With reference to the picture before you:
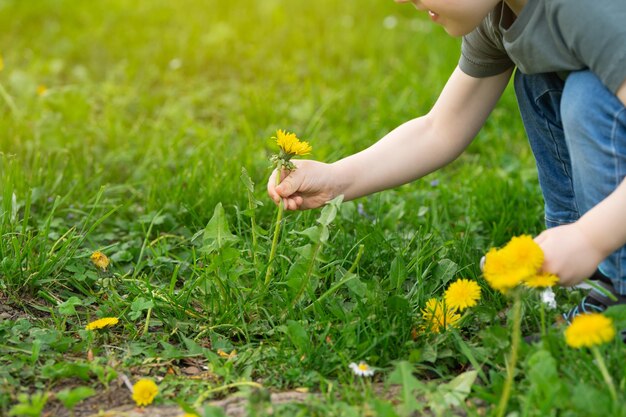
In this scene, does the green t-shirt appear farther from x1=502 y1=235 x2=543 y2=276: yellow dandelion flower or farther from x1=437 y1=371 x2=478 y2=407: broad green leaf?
x1=437 y1=371 x2=478 y2=407: broad green leaf

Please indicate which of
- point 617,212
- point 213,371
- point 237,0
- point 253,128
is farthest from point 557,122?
point 237,0

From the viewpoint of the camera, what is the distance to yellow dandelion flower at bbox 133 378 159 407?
162 centimetres

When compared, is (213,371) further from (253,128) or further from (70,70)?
(70,70)

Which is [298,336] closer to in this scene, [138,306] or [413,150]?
[138,306]

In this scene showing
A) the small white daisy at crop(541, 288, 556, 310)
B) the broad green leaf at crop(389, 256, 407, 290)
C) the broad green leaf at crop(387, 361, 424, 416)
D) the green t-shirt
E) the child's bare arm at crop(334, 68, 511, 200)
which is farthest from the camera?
the child's bare arm at crop(334, 68, 511, 200)

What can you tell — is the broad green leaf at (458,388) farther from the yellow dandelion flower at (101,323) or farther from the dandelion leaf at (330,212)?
the yellow dandelion flower at (101,323)

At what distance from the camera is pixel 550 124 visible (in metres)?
2.03

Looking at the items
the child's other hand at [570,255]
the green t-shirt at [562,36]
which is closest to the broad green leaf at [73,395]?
the child's other hand at [570,255]

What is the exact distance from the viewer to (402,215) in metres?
2.55

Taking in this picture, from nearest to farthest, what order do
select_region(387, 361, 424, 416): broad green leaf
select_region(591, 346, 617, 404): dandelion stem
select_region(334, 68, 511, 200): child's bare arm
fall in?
select_region(591, 346, 617, 404): dandelion stem → select_region(387, 361, 424, 416): broad green leaf → select_region(334, 68, 511, 200): child's bare arm

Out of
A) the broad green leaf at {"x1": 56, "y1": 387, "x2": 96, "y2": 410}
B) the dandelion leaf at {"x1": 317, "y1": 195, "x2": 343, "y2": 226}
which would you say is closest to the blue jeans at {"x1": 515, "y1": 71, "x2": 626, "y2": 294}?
the dandelion leaf at {"x1": 317, "y1": 195, "x2": 343, "y2": 226}

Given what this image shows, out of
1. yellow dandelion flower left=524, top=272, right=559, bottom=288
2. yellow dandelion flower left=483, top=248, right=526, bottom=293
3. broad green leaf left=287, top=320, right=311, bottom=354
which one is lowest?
broad green leaf left=287, top=320, right=311, bottom=354

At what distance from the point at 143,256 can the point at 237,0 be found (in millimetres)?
2800

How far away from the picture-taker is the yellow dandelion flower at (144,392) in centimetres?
162
